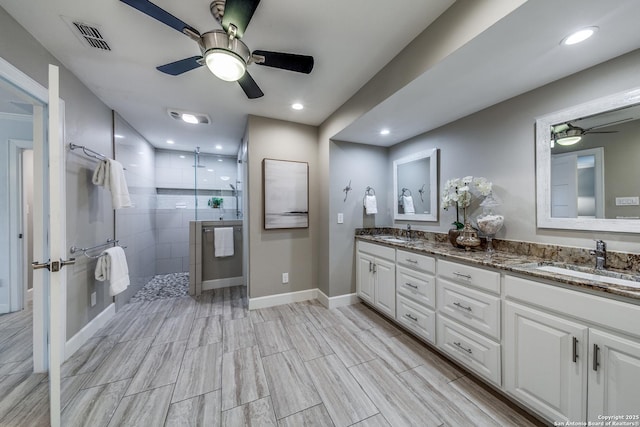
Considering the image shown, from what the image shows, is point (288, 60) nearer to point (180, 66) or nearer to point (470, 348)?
point (180, 66)

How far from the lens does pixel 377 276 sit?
2.51m

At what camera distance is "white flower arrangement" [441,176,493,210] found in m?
1.90

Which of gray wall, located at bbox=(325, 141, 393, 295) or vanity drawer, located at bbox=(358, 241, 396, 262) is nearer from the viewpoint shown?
vanity drawer, located at bbox=(358, 241, 396, 262)

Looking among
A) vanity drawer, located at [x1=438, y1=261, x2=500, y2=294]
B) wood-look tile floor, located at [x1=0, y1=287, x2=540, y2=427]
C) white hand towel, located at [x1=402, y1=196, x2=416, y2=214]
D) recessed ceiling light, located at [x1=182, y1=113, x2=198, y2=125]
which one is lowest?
wood-look tile floor, located at [x1=0, y1=287, x2=540, y2=427]

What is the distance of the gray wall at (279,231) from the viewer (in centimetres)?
272

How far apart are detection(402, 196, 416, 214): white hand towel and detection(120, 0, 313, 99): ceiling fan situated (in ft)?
6.53

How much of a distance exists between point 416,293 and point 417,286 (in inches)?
2.8

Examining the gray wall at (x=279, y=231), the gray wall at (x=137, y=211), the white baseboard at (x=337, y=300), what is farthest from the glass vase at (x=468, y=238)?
the gray wall at (x=137, y=211)

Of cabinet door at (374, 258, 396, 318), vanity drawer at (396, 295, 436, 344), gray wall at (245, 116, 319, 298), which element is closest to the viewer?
vanity drawer at (396, 295, 436, 344)

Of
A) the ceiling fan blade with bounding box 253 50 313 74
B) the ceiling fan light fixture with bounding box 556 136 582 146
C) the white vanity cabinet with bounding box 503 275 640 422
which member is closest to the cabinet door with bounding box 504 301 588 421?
the white vanity cabinet with bounding box 503 275 640 422

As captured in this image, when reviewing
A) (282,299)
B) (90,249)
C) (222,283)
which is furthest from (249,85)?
(222,283)

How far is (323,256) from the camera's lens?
2.91 m

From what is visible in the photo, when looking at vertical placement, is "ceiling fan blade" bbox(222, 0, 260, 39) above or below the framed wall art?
A: above

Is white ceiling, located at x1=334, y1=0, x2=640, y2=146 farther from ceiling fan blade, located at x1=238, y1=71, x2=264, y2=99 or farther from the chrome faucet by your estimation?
the chrome faucet
